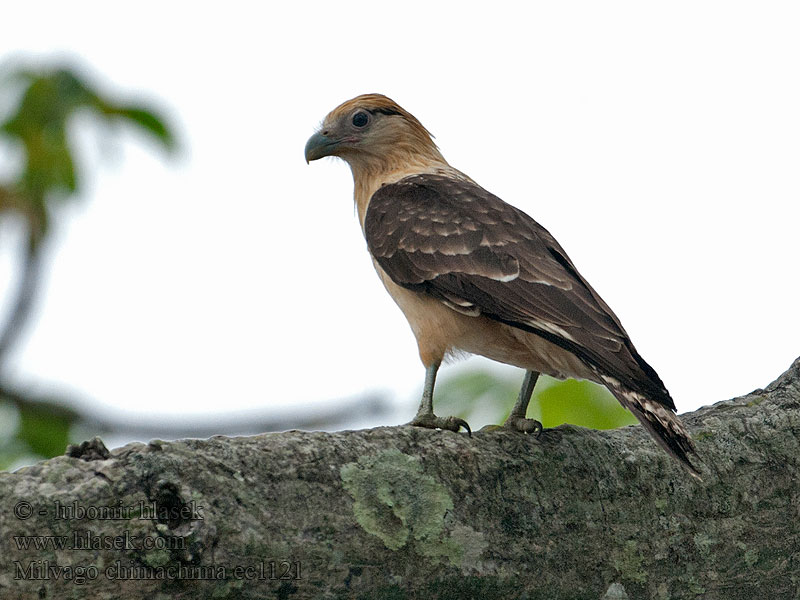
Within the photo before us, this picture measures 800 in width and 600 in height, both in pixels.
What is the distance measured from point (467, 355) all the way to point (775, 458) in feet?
5.83

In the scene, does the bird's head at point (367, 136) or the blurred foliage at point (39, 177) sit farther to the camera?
the bird's head at point (367, 136)

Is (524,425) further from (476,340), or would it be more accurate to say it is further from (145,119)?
(145,119)

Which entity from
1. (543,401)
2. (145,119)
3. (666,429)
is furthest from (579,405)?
(145,119)

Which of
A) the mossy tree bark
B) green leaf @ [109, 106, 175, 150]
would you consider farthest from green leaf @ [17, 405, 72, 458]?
the mossy tree bark

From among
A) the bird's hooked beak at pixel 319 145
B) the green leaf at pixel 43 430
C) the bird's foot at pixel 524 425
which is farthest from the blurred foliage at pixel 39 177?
the bird's foot at pixel 524 425

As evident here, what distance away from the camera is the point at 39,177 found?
5359 mm

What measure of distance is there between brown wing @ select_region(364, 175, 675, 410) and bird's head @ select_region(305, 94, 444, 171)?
640 mm

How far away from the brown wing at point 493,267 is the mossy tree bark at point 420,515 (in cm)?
43

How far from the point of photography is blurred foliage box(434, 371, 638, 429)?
5.03 meters

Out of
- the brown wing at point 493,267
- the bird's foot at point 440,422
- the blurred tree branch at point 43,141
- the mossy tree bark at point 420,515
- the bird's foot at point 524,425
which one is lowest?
the mossy tree bark at point 420,515

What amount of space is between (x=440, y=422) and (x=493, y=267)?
0.87m

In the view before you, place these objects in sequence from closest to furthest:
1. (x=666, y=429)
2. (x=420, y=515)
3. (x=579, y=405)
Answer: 1. (x=420, y=515)
2. (x=666, y=429)
3. (x=579, y=405)

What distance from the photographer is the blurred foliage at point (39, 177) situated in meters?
4.90

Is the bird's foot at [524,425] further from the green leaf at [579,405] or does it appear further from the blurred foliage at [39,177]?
the blurred foliage at [39,177]
